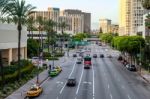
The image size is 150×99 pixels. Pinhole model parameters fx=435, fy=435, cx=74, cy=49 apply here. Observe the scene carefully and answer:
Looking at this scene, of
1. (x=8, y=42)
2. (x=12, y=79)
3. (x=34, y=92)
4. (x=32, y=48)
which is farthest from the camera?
(x=32, y=48)

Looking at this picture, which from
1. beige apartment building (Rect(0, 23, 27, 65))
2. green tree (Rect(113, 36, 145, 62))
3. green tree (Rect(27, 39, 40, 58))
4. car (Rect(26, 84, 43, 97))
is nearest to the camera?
car (Rect(26, 84, 43, 97))

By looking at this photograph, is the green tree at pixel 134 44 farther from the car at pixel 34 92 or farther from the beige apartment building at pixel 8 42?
the car at pixel 34 92

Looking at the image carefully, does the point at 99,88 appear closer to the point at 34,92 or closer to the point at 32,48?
the point at 34,92

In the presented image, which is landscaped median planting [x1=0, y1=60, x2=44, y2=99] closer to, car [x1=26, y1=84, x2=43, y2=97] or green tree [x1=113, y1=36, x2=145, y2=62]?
car [x1=26, y1=84, x2=43, y2=97]

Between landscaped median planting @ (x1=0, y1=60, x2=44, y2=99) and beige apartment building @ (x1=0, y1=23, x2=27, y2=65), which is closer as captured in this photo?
landscaped median planting @ (x1=0, y1=60, x2=44, y2=99)

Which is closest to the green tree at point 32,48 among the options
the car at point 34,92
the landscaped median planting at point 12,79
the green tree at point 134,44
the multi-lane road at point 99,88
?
the green tree at point 134,44

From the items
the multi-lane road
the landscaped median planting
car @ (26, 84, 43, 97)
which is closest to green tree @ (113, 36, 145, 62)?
the multi-lane road

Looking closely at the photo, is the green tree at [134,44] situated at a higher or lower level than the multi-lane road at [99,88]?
higher

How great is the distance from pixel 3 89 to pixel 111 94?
15015 mm

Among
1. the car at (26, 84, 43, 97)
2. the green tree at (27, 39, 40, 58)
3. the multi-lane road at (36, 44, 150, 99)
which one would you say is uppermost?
the green tree at (27, 39, 40, 58)

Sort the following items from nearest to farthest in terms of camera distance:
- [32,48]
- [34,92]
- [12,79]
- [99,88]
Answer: [34,92] < [99,88] < [12,79] < [32,48]

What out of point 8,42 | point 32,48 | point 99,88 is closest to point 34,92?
point 99,88

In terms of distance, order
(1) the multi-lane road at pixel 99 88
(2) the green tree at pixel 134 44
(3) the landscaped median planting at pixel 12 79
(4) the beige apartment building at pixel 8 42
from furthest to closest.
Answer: (2) the green tree at pixel 134 44
(4) the beige apartment building at pixel 8 42
(3) the landscaped median planting at pixel 12 79
(1) the multi-lane road at pixel 99 88

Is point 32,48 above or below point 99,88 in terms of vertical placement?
above
